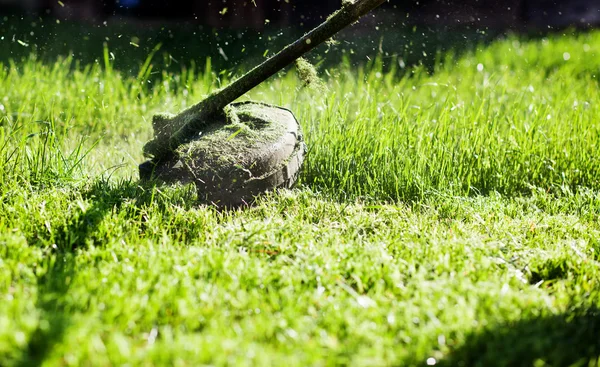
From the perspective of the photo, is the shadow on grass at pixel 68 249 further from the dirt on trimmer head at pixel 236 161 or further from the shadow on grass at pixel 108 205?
the dirt on trimmer head at pixel 236 161

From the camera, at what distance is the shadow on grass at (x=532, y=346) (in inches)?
80.1

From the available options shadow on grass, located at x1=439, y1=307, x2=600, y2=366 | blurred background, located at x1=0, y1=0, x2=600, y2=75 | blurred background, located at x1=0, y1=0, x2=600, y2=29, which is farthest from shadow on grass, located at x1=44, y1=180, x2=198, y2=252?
→ blurred background, located at x1=0, y1=0, x2=600, y2=29

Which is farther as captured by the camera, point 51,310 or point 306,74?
point 306,74

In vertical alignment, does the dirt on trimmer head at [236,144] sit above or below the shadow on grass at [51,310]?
above

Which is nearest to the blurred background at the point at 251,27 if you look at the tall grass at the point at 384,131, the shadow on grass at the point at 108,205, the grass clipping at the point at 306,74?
the tall grass at the point at 384,131

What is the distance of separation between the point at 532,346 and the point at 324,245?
3.55ft

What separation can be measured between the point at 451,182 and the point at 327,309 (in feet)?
6.04

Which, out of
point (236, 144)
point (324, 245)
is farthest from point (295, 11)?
point (324, 245)

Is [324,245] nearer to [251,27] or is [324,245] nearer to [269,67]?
[269,67]

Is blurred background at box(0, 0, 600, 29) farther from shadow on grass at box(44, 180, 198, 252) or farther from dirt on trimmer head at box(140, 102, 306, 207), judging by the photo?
shadow on grass at box(44, 180, 198, 252)

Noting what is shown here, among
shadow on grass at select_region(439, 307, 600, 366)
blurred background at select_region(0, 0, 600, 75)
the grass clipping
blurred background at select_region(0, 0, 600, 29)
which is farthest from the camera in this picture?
blurred background at select_region(0, 0, 600, 29)

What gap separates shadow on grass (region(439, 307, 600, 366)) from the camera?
2.04 metres

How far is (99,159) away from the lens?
13.6ft

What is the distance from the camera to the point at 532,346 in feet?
6.84
